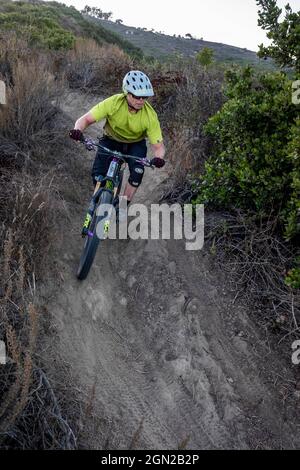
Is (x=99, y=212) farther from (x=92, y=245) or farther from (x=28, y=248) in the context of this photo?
(x=28, y=248)

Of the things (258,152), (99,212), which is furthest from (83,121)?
(258,152)

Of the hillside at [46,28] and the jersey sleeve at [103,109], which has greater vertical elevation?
the hillside at [46,28]

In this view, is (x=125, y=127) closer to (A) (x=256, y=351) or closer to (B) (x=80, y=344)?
(B) (x=80, y=344)

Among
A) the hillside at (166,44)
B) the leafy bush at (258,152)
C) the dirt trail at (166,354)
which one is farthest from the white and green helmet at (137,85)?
the hillside at (166,44)

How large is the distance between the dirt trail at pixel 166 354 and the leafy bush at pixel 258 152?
0.91 meters

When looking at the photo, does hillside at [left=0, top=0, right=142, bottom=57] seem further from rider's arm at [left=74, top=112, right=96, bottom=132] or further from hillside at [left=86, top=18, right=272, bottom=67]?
hillside at [left=86, top=18, right=272, bottom=67]

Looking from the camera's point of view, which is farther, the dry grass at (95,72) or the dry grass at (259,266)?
the dry grass at (95,72)

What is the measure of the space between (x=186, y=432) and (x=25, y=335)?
1584 millimetres

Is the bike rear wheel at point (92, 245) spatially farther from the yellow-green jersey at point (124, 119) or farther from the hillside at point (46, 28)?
the hillside at point (46, 28)

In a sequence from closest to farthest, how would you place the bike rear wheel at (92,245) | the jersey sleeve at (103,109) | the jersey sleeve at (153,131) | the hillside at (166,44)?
the bike rear wheel at (92,245), the jersey sleeve at (103,109), the jersey sleeve at (153,131), the hillside at (166,44)

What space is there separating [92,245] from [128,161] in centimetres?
122

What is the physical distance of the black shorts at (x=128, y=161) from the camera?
5012 millimetres

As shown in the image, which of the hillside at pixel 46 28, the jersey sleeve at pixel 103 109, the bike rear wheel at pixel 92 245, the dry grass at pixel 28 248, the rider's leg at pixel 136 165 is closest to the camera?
the dry grass at pixel 28 248
